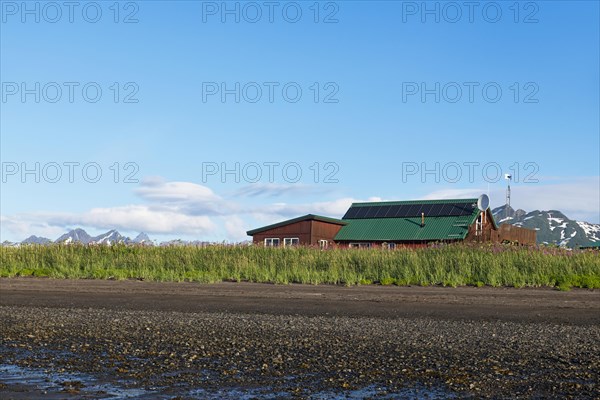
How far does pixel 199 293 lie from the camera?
76.3 feet

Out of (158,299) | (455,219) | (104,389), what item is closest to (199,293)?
(158,299)

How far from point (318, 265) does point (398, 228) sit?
2715 centimetres

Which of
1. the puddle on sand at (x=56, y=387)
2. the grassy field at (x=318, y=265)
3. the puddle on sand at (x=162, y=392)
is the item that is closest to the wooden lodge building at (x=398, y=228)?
the grassy field at (x=318, y=265)

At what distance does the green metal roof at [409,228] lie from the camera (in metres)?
56.6

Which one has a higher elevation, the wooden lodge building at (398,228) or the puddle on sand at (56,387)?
the wooden lodge building at (398,228)

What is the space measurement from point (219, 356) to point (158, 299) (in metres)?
11.0

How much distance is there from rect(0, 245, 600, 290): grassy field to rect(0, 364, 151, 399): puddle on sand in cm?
1776

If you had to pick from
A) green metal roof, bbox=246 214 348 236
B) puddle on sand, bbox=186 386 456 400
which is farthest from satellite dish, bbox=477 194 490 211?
puddle on sand, bbox=186 386 456 400

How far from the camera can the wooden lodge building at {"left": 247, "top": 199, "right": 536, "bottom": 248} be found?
5653cm

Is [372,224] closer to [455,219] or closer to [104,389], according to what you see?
[455,219]

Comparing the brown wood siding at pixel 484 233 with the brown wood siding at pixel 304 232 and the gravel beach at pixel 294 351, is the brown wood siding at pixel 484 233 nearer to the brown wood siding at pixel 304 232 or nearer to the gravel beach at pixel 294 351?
the brown wood siding at pixel 304 232

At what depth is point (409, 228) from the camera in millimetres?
58375

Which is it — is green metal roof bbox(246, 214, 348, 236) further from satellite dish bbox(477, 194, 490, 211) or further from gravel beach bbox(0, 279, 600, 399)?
gravel beach bbox(0, 279, 600, 399)

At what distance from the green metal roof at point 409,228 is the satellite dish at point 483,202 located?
566mm
